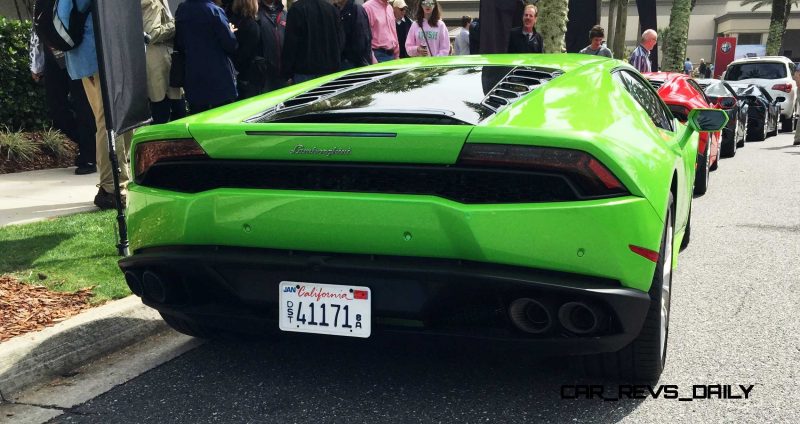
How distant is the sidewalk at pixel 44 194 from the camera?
6.50 m

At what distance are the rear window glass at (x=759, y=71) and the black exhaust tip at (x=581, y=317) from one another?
18.2 metres

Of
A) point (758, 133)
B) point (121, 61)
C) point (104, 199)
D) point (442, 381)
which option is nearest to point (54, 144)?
point (104, 199)

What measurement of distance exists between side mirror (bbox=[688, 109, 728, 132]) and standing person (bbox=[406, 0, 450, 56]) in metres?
5.89

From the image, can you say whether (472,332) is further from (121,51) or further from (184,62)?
(184,62)

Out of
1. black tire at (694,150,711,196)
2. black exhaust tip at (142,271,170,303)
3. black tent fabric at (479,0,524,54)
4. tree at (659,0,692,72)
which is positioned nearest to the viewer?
black exhaust tip at (142,271,170,303)

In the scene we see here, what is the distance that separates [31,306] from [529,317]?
8.33ft

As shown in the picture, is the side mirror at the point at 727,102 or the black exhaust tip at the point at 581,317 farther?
the side mirror at the point at 727,102

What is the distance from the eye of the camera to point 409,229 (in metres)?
2.71

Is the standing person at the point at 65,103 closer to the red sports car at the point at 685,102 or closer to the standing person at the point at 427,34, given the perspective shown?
the standing person at the point at 427,34

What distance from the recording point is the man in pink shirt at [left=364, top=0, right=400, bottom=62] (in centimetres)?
915

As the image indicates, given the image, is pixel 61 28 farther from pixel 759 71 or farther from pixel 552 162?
pixel 759 71

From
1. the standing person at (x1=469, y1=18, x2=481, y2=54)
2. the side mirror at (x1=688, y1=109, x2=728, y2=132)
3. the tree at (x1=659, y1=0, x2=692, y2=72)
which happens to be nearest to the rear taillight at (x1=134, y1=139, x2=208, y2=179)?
the side mirror at (x1=688, y1=109, x2=728, y2=132)

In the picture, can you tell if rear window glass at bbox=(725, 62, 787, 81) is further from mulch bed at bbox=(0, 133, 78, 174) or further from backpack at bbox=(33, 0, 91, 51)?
backpack at bbox=(33, 0, 91, 51)

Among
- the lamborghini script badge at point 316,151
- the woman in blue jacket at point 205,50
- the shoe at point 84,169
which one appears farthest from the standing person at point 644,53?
the lamborghini script badge at point 316,151
